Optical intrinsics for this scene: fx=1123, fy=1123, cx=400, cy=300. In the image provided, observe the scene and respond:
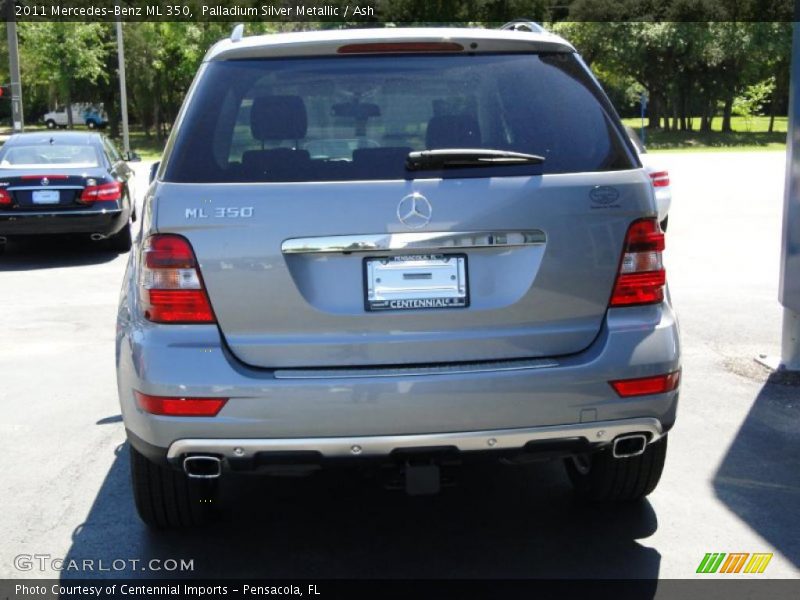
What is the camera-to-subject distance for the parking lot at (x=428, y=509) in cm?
426

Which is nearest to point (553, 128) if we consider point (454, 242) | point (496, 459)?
point (454, 242)

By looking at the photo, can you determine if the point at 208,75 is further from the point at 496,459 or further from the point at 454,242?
the point at 496,459

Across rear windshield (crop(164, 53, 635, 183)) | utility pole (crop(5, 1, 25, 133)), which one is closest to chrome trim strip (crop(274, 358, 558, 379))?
rear windshield (crop(164, 53, 635, 183))

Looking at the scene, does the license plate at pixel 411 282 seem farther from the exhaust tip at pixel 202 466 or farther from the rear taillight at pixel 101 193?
the rear taillight at pixel 101 193

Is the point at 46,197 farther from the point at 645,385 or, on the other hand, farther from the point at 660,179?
the point at 645,385

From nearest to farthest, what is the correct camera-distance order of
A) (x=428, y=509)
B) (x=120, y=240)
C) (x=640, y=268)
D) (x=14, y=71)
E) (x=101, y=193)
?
(x=640, y=268) < (x=428, y=509) < (x=101, y=193) < (x=120, y=240) < (x=14, y=71)

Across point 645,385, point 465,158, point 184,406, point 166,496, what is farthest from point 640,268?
point 166,496

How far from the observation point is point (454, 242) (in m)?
3.73

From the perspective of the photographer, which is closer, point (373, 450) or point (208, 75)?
point (373, 450)

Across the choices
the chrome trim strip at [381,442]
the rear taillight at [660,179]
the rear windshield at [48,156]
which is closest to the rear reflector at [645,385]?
the chrome trim strip at [381,442]

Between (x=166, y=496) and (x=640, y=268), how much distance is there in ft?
6.62

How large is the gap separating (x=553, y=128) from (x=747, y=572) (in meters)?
1.77

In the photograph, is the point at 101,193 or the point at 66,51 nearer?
the point at 101,193

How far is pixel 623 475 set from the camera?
4.56 meters
